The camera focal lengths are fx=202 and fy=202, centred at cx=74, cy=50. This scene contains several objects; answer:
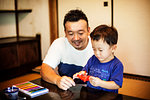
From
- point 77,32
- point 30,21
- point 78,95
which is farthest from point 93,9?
point 78,95

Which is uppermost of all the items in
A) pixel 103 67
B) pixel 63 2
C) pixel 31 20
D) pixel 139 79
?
pixel 63 2

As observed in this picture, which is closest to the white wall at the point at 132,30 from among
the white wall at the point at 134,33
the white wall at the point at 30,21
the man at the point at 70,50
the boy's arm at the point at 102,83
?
the white wall at the point at 134,33

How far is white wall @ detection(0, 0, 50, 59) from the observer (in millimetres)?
4574

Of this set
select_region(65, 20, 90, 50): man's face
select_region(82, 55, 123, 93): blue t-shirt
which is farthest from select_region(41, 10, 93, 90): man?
select_region(82, 55, 123, 93): blue t-shirt

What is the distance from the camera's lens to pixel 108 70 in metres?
1.46

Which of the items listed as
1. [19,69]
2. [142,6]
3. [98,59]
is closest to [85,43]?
[98,59]

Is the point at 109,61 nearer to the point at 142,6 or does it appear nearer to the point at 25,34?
the point at 142,6

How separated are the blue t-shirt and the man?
11.9 inches

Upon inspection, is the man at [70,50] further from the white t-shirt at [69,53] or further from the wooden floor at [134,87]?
the wooden floor at [134,87]

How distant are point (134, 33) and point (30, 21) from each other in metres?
2.51

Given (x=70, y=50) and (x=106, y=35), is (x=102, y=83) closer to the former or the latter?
(x=106, y=35)

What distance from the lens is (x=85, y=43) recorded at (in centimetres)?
192

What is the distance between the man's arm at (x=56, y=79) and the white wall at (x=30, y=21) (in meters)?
2.99

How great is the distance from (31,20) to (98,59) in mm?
3589
